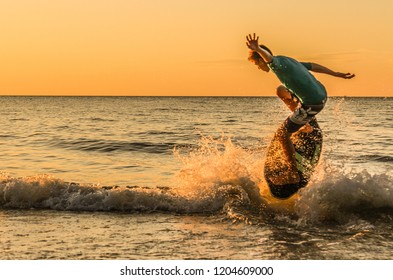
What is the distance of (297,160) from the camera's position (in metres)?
10.8

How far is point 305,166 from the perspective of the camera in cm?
1091

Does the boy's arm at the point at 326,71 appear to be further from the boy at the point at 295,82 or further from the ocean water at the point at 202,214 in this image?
the ocean water at the point at 202,214

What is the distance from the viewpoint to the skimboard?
1077 cm

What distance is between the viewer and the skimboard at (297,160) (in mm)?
10766

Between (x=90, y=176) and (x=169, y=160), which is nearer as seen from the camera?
(x=90, y=176)

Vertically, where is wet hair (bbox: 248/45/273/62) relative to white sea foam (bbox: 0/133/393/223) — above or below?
above

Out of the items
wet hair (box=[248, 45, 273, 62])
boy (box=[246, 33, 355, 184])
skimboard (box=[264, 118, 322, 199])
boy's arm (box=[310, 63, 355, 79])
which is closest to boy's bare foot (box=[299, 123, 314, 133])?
boy (box=[246, 33, 355, 184])

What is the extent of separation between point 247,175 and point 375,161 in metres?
9.89

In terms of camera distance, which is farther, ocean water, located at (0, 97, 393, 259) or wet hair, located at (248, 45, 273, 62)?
wet hair, located at (248, 45, 273, 62)

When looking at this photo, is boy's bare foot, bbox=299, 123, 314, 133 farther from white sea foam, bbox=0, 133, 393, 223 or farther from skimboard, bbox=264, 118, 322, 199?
white sea foam, bbox=0, 133, 393, 223

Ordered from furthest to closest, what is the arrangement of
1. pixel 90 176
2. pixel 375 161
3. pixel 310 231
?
pixel 375 161 < pixel 90 176 < pixel 310 231

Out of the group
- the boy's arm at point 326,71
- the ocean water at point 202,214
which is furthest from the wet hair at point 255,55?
the ocean water at point 202,214
